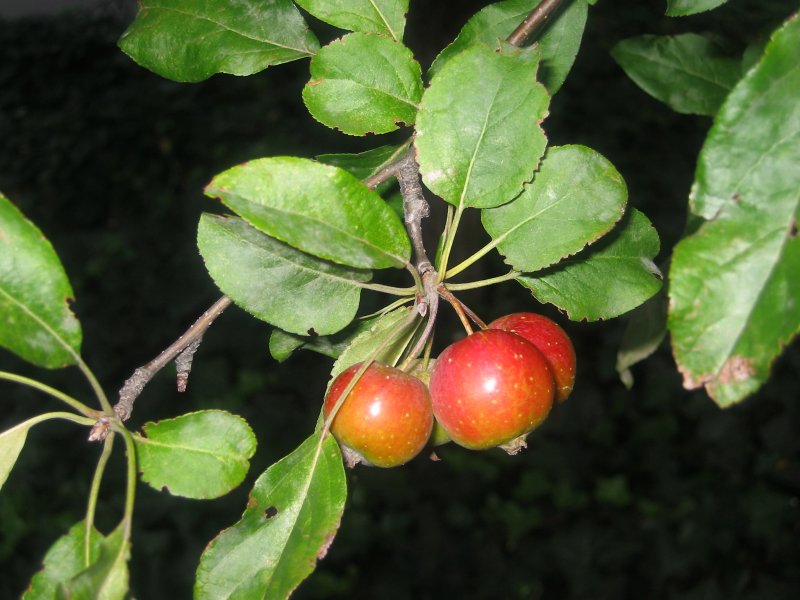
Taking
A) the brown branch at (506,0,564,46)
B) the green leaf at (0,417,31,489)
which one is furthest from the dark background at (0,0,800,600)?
the green leaf at (0,417,31,489)

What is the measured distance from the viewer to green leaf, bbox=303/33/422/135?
108 centimetres

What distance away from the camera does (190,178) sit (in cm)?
538

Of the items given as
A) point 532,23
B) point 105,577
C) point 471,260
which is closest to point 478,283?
point 471,260

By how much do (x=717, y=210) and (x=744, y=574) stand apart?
2.55 m

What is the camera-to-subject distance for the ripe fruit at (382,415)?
100 cm

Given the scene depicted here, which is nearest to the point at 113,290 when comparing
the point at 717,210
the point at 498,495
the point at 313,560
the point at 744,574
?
the point at 498,495

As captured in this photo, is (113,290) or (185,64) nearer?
(185,64)

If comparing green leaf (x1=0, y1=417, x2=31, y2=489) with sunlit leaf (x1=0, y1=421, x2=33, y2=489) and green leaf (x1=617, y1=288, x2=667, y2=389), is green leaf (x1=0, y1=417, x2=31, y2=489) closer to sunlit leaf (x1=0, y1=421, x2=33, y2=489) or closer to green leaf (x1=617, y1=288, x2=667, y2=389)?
sunlit leaf (x1=0, y1=421, x2=33, y2=489)

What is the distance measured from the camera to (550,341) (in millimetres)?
1072

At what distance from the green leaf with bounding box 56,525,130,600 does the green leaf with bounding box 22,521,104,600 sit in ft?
0.15

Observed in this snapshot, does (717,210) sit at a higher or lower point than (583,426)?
higher

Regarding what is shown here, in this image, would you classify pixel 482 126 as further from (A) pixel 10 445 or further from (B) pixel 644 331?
(A) pixel 10 445

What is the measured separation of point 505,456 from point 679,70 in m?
2.25

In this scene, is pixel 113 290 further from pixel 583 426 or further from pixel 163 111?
pixel 583 426
